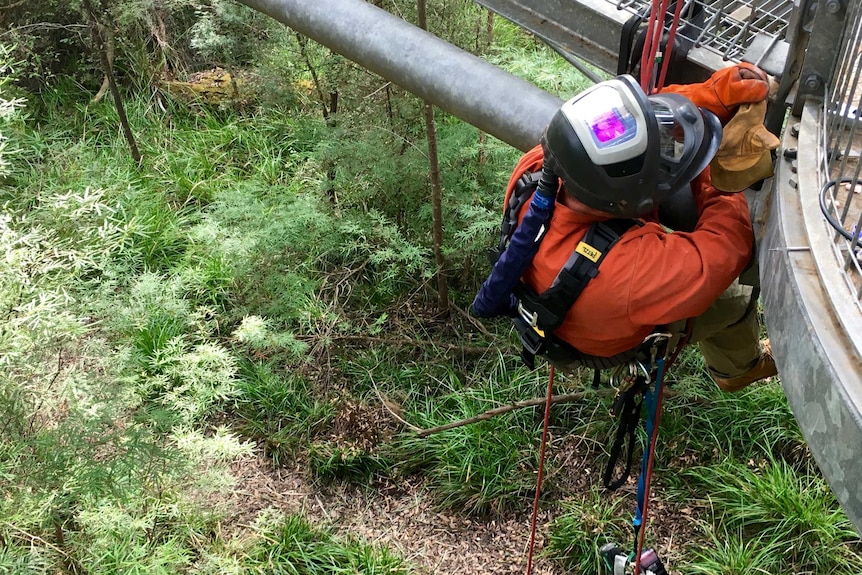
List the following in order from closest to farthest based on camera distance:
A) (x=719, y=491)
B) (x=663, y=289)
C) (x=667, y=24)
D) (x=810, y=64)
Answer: (x=810, y=64) < (x=663, y=289) < (x=667, y=24) < (x=719, y=491)

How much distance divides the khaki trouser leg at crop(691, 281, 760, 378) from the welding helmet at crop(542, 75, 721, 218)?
1.94ft

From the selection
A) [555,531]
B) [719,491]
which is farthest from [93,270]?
[719,491]

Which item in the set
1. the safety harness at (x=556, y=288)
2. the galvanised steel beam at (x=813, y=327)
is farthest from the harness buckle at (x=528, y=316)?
the galvanised steel beam at (x=813, y=327)

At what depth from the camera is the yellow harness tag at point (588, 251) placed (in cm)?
226

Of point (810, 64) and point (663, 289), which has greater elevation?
point (810, 64)

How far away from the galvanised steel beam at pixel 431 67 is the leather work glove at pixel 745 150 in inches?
21.1

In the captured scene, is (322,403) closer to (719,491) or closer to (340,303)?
(340,303)

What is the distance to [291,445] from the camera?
5414 millimetres

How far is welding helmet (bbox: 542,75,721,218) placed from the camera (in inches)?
80.3

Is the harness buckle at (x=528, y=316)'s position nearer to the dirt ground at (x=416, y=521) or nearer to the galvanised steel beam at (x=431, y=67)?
the galvanised steel beam at (x=431, y=67)

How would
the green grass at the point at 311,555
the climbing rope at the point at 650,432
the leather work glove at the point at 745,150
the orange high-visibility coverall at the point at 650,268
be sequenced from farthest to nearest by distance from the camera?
the green grass at the point at 311,555 → the climbing rope at the point at 650,432 → the orange high-visibility coverall at the point at 650,268 → the leather work glove at the point at 745,150

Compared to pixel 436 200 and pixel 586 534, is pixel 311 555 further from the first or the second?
pixel 436 200

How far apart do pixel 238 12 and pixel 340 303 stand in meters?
2.74

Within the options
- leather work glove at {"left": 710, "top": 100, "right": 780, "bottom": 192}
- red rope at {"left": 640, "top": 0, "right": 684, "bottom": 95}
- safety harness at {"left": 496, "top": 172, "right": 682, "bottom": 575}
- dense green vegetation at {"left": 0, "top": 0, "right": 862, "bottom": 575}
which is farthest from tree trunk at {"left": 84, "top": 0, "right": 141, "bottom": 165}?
leather work glove at {"left": 710, "top": 100, "right": 780, "bottom": 192}
